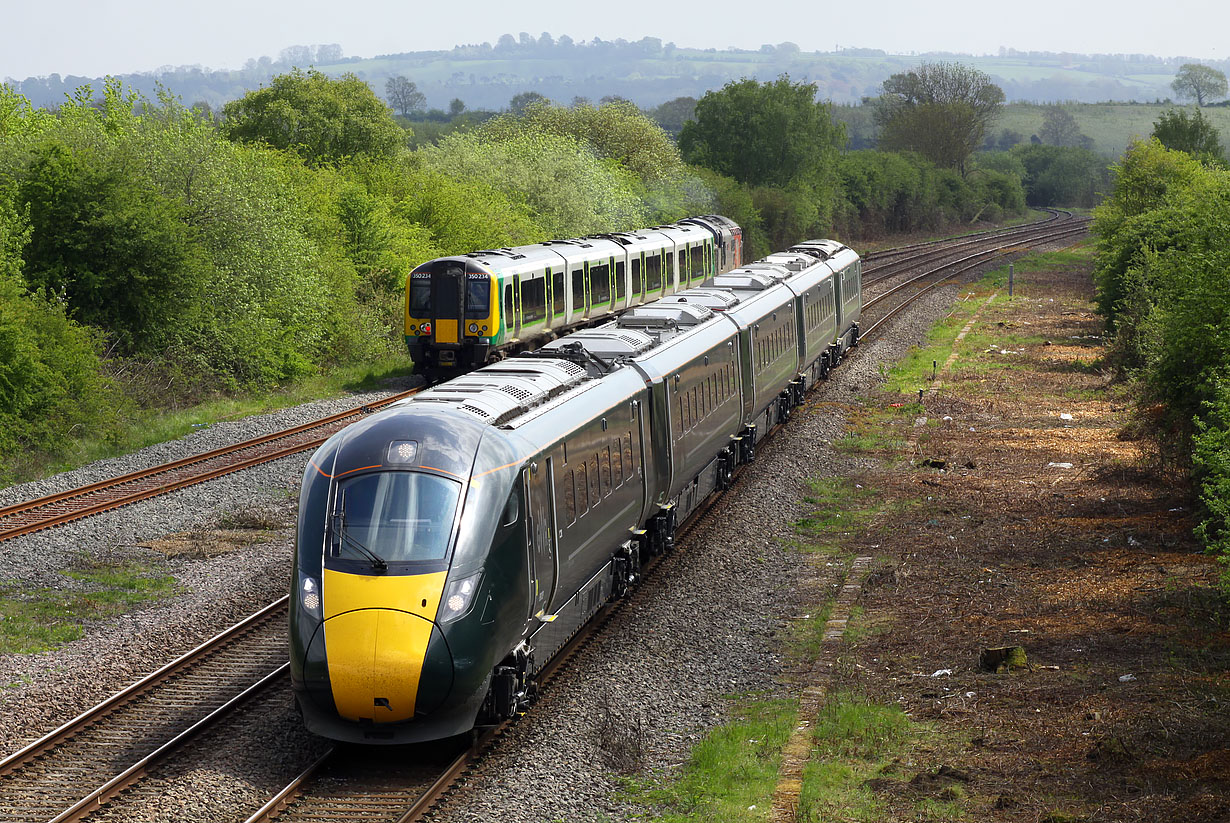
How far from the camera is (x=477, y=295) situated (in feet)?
103

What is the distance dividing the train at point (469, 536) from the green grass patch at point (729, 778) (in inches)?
68.6

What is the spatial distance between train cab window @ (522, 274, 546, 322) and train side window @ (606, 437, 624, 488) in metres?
17.8

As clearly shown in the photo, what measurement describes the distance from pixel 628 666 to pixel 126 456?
593 inches

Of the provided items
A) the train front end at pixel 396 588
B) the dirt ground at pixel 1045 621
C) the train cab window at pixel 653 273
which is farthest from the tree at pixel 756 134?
the train front end at pixel 396 588

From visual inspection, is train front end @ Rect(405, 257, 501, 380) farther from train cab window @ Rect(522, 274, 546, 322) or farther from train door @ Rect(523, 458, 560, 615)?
train door @ Rect(523, 458, 560, 615)

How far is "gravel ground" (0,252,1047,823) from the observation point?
10.8 metres

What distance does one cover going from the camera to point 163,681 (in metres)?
13.4

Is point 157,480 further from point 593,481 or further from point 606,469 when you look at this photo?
point 593,481

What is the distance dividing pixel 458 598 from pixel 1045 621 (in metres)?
7.79

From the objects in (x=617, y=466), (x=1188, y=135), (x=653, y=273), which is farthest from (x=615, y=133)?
(x=617, y=466)

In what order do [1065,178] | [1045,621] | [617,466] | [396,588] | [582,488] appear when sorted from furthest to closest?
1. [1065,178]
2. [617,466]
3. [1045,621]
4. [582,488]
5. [396,588]

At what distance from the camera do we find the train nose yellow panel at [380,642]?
10578 mm

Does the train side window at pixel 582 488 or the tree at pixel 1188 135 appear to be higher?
the tree at pixel 1188 135

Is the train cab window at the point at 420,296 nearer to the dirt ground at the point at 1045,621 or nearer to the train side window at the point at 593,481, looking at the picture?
the dirt ground at the point at 1045,621
